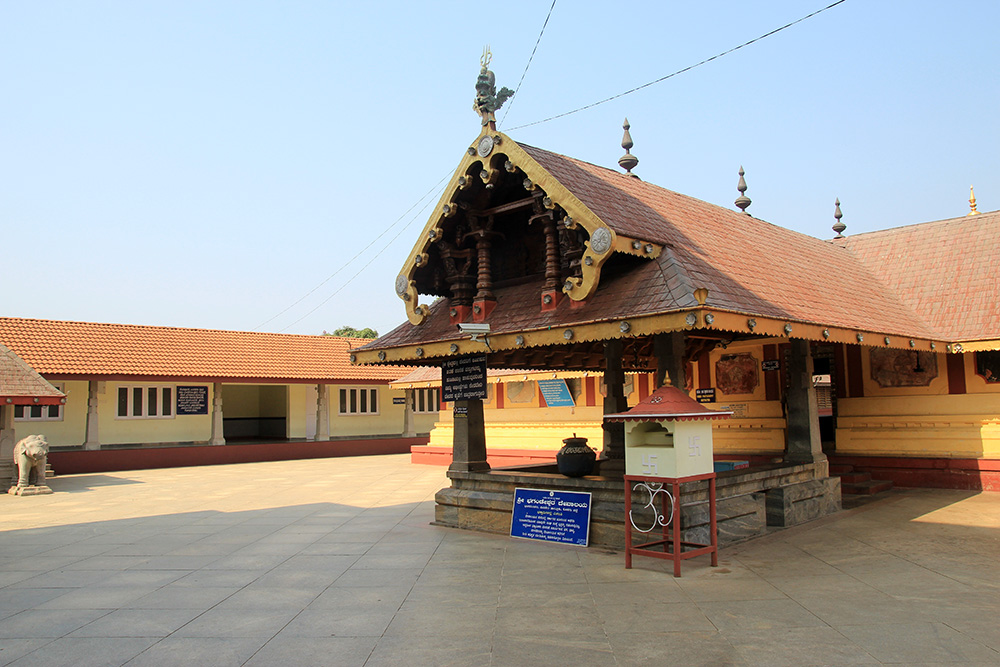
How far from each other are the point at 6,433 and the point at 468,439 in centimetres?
1205

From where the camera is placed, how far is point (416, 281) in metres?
10.8

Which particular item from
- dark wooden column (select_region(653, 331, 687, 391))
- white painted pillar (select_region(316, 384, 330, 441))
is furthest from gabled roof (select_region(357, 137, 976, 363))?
white painted pillar (select_region(316, 384, 330, 441))

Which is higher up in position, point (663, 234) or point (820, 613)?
point (663, 234)

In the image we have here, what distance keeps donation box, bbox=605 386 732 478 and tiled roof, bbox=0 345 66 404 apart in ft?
47.6

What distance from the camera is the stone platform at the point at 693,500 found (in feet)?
27.3

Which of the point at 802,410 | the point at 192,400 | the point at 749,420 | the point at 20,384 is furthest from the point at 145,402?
the point at 802,410

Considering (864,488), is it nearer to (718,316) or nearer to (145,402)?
(718,316)

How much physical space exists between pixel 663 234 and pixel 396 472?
481 inches

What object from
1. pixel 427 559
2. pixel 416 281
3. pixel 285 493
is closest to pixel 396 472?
pixel 285 493

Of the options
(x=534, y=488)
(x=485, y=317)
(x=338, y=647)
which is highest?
(x=485, y=317)

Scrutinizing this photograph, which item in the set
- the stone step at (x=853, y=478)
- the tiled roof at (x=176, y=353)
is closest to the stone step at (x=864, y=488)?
the stone step at (x=853, y=478)

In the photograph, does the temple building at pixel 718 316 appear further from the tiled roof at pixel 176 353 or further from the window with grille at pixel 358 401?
the window with grille at pixel 358 401

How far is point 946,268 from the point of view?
14.0m

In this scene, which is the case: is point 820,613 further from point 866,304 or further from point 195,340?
point 195,340
